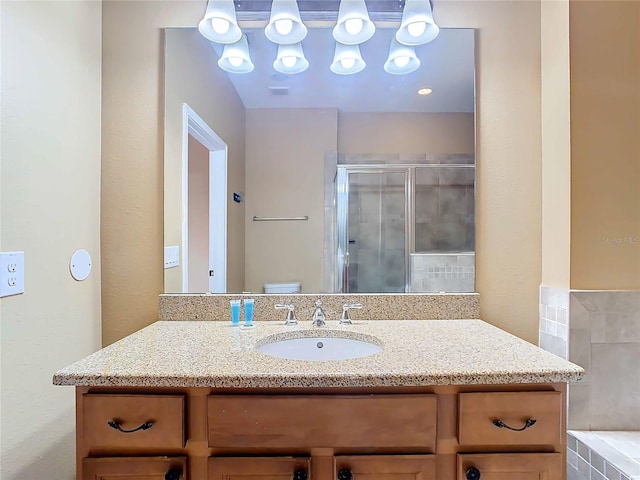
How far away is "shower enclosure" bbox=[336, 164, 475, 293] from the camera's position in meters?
1.49

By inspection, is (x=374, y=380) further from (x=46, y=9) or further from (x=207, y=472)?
(x=46, y=9)

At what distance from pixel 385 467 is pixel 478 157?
1213 millimetres

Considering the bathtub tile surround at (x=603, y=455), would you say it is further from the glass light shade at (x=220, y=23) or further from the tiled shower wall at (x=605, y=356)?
the glass light shade at (x=220, y=23)

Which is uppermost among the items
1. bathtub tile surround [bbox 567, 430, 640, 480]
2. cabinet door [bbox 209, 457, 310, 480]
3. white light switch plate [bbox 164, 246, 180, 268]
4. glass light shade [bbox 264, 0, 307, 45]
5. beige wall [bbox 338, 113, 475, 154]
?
glass light shade [bbox 264, 0, 307, 45]

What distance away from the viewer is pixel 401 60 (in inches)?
59.2

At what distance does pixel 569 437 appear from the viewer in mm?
1265

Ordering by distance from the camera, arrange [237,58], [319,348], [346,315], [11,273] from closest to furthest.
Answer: [11,273] → [319,348] → [346,315] → [237,58]

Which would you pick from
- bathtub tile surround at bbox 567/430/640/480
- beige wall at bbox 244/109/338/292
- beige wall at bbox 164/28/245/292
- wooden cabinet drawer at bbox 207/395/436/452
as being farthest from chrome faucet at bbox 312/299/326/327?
bathtub tile surround at bbox 567/430/640/480

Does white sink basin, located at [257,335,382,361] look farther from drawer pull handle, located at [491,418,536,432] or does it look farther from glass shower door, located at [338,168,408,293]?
drawer pull handle, located at [491,418,536,432]

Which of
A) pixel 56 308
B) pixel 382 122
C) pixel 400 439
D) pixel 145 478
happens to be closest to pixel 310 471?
pixel 400 439

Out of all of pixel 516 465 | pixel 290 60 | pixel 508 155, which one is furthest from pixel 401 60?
pixel 516 465

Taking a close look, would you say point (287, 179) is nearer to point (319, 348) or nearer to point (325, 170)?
point (325, 170)

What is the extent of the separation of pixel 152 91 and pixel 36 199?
638 mm

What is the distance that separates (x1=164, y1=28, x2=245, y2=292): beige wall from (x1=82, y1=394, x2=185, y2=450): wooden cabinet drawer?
2.09ft
